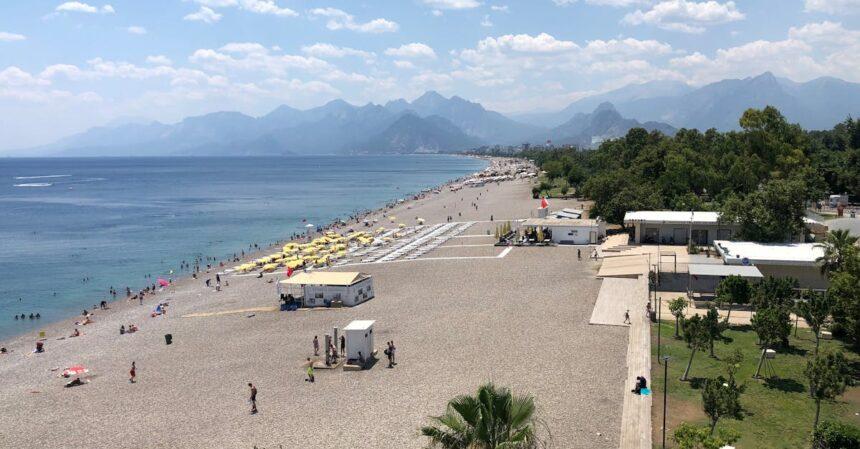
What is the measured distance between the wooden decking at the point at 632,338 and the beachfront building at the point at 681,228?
30.7ft

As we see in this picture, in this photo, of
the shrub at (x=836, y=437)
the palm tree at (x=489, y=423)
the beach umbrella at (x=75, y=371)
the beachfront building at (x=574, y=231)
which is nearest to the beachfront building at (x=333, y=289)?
the beach umbrella at (x=75, y=371)

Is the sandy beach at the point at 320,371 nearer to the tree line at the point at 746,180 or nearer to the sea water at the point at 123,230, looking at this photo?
the sea water at the point at 123,230

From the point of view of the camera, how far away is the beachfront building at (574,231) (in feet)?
140

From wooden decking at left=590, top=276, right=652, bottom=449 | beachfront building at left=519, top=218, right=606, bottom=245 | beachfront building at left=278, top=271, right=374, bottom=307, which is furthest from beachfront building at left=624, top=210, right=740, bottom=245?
beachfront building at left=278, top=271, right=374, bottom=307

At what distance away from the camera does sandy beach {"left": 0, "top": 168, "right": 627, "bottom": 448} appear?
53.8 ft

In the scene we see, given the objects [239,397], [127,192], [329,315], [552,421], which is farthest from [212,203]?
[552,421]

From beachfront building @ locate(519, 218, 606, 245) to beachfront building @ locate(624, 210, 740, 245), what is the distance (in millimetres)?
3411

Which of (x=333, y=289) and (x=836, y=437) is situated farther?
(x=333, y=289)

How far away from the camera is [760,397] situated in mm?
16516

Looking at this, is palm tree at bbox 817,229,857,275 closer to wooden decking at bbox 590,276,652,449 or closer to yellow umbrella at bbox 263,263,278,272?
wooden decking at bbox 590,276,652,449

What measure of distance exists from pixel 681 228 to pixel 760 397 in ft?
75.5

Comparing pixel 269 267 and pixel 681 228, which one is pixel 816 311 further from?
pixel 269 267

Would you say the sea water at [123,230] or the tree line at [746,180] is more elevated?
the tree line at [746,180]

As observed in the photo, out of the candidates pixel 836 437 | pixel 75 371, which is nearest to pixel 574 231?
pixel 836 437
